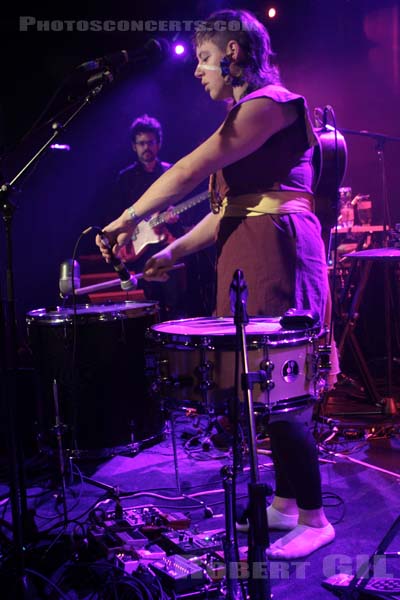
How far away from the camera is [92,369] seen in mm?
3730

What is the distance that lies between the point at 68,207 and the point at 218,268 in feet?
16.8

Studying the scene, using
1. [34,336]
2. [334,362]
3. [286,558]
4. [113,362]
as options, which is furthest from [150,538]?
[34,336]

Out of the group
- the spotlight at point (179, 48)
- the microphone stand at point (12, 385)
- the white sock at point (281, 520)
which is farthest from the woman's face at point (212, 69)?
the spotlight at point (179, 48)

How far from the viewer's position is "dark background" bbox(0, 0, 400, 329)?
6777 mm

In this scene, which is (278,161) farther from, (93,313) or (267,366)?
(93,313)

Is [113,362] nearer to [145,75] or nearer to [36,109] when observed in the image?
[36,109]

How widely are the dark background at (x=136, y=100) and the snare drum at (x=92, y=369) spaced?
309cm

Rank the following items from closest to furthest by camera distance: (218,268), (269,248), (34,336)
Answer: (269,248) → (218,268) → (34,336)

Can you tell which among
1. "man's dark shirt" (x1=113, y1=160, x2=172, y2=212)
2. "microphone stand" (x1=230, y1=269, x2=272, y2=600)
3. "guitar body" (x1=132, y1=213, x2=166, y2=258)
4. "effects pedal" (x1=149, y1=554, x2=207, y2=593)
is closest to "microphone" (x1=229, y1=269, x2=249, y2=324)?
"microphone stand" (x1=230, y1=269, x2=272, y2=600)

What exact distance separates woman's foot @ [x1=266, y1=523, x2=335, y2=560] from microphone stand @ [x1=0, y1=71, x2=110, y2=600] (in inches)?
39.0

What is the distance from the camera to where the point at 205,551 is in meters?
2.37

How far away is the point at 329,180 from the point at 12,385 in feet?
5.61

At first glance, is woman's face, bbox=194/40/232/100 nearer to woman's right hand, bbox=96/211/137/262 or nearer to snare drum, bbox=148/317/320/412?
woman's right hand, bbox=96/211/137/262

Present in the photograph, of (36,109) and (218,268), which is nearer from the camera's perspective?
(218,268)
